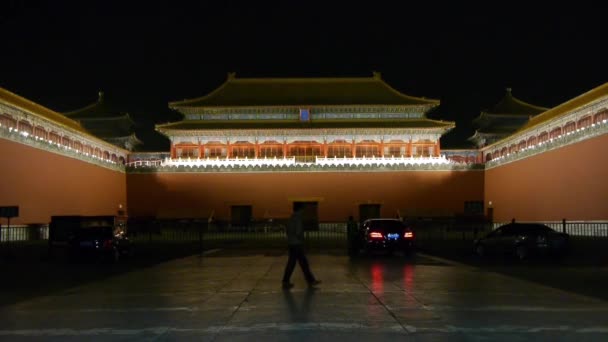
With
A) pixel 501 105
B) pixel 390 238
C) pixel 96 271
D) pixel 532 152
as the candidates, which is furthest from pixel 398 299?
pixel 501 105

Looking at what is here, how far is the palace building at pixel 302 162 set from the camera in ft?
145

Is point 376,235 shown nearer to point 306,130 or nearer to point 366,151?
point 306,130

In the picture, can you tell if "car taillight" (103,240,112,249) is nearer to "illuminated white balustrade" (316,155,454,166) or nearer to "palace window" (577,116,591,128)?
"palace window" (577,116,591,128)

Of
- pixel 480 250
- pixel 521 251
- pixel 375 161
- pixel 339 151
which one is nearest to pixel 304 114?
pixel 339 151

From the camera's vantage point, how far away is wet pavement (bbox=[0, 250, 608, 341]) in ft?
24.6

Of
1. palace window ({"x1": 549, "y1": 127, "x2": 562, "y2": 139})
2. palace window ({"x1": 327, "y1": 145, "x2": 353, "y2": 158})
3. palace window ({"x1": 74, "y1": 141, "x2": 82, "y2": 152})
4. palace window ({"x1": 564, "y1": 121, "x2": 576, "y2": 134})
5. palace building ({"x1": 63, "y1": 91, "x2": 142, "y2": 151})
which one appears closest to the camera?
palace window ({"x1": 564, "y1": 121, "x2": 576, "y2": 134})

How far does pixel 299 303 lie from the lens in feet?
32.9

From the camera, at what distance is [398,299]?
10.4m

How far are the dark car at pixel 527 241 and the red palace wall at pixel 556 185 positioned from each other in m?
12.6

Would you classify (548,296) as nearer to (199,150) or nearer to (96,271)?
(96,271)

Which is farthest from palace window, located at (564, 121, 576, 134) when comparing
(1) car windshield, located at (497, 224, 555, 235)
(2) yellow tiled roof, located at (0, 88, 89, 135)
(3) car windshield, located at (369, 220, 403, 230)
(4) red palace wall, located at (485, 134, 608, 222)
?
(2) yellow tiled roof, located at (0, 88, 89, 135)

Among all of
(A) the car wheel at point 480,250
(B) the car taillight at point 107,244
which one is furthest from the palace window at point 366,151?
(B) the car taillight at point 107,244

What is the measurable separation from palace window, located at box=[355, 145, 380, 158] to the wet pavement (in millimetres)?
35472

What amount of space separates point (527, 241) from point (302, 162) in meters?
30.0
